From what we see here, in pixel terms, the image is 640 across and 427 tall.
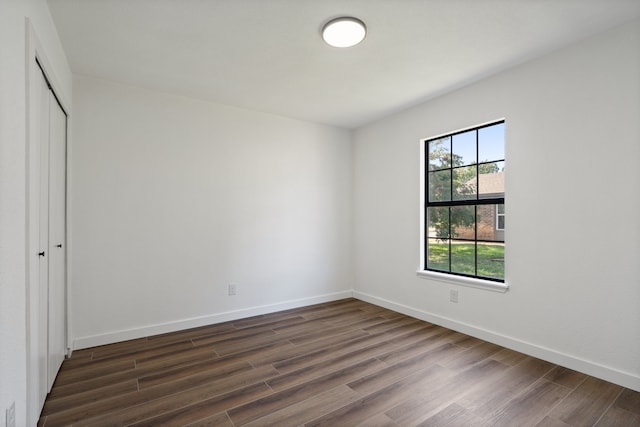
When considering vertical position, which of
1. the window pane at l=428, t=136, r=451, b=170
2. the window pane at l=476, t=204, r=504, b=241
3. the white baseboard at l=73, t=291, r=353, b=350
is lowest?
the white baseboard at l=73, t=291, r=353, b=350

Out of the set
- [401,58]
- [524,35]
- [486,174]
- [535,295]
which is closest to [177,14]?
[401,58]

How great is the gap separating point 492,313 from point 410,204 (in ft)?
4.84

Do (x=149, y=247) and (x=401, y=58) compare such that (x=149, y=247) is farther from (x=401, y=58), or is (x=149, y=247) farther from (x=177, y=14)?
(x=401, y=58)

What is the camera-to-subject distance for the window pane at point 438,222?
11.7 ft

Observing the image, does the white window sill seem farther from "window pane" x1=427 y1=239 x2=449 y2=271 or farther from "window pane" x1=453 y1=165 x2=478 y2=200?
"window pane" x1=453 y1=165 x2=478 y2=200

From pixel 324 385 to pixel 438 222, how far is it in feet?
7.44

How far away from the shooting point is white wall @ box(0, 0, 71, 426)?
1.29 meters

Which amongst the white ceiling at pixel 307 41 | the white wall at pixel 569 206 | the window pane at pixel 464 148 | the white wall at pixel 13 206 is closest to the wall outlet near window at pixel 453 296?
the white wall at pixel 569 206

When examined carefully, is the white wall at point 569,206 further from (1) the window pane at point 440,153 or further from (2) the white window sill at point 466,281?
(1) the window pane at point 440,153

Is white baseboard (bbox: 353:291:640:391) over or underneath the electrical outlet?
underneath

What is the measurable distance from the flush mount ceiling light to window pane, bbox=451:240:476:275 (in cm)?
231

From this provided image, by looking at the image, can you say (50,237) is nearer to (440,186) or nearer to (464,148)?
(440,186)

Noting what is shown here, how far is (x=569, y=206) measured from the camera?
247 cm

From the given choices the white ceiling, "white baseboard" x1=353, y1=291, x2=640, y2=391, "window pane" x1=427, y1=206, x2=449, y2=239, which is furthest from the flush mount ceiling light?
"white baseboard" x1=353, y1=291, x2=640, y2=391
